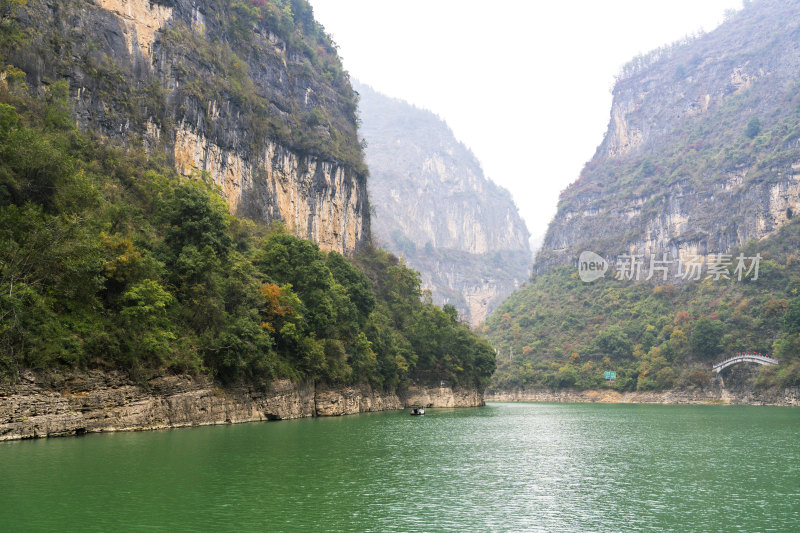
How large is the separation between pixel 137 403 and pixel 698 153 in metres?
130

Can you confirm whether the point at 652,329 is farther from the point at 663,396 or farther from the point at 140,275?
the point at 140,275

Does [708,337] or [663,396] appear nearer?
[708,337]

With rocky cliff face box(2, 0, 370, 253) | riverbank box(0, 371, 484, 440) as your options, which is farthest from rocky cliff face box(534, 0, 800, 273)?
riverbank box(0, 371, 484, 440)

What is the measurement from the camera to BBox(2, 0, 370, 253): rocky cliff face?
45.2 metres

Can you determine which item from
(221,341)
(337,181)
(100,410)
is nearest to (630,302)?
(337,181)

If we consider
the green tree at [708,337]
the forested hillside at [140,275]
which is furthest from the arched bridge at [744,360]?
the forested hillside at [140,275]

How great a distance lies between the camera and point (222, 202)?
49188 mm

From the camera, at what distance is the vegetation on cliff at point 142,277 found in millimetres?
27172

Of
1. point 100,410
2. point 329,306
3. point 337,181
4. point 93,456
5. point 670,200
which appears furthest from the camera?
point 670,200

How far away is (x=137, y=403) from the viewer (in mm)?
30938

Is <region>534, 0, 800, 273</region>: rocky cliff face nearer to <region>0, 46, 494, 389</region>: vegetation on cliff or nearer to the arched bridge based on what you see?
the arched bridge

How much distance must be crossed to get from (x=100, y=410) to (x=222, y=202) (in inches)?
928

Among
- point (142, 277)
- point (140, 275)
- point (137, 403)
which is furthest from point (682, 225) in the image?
point (137, 403)

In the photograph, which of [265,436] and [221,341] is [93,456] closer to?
[265,436]
